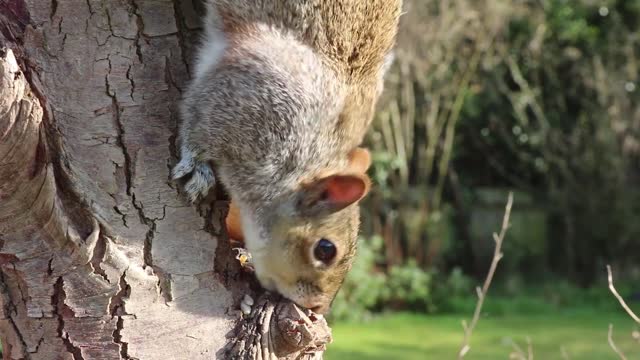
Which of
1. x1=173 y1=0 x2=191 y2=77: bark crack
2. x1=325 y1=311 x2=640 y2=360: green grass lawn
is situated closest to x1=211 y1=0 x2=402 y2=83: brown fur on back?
x1=173 y1=0 x2=191 y2=77: bark crack

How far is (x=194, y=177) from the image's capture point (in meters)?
1.79

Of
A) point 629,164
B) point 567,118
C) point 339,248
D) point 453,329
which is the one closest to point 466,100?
point 567,118

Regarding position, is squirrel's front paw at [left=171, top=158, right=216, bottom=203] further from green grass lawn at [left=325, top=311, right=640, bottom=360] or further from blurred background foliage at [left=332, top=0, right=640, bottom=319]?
blurred background foliage at [left=332, top=0, right=640, bottom=319]

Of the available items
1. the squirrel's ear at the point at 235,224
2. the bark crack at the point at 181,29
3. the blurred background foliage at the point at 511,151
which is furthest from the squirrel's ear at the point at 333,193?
the blurred background foliage at the point at 511,151

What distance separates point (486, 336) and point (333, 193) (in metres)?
5.37

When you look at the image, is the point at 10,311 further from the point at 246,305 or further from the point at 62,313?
the point at 246,305

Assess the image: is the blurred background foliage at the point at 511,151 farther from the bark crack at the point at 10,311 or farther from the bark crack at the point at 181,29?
the bark crack at the point at 10,311

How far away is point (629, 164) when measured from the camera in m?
8.94

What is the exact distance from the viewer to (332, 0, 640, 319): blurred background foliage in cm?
848

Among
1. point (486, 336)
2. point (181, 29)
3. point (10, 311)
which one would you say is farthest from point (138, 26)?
point (486, 336)

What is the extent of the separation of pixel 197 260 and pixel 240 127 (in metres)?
0.36

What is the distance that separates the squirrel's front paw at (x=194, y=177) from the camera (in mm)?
1761

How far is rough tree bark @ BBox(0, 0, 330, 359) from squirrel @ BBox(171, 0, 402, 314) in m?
0.18

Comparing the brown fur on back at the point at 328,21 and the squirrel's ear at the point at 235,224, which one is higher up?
the brown fur on back at the point at 328,21
